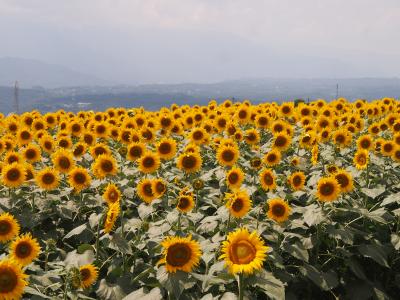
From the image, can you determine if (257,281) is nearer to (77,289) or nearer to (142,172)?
(77,289)

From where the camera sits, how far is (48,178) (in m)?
7.93

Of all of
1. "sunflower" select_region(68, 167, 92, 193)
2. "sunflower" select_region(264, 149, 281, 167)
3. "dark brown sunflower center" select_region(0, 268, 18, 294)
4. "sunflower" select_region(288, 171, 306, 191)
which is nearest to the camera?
"dark brown sunflower center" select_region(0, 268, 18, 294)

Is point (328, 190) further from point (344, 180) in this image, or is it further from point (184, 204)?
point (184, 204)

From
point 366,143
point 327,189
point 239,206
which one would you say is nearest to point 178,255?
point 239,206

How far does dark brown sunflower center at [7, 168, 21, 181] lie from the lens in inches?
313

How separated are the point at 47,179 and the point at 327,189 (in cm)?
470

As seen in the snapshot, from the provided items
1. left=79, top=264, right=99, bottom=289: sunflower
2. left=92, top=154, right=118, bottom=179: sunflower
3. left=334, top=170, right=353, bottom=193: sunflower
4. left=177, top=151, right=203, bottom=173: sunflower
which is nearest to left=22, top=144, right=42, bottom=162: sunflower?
left=92, top=154, right=118, bottom=179: sunflower

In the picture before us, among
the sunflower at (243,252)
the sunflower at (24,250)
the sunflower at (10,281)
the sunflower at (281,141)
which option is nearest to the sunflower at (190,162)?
the sunflower at (281,141)

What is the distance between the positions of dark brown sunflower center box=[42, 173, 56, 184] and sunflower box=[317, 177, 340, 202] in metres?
4.50

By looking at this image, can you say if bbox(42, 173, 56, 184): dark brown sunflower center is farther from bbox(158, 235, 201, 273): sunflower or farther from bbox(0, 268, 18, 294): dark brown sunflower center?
bbox(158, 235, 201, 273): sunflower

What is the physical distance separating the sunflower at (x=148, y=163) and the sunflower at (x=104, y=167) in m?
0.51

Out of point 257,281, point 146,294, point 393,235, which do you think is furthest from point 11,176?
point 393,235

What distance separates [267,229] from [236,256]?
246cm

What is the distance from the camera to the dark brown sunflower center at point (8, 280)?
4500 mm
